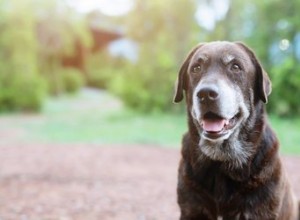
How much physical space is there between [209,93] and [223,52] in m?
0.40

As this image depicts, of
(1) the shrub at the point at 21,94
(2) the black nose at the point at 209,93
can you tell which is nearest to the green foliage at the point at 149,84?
(1) the shrub at the point at 21,94

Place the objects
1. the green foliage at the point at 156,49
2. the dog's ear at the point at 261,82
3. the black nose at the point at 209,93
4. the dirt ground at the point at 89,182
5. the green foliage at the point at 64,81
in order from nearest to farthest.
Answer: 1. the black nose at the point at 209,93
2. the dog's ear at the point at 261,82
3. the dirt ground at the point at 89,182
4. the green foliage at the point at 156,49
5. the green foliage at the point at 64,81

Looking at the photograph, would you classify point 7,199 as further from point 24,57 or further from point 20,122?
point 24,57

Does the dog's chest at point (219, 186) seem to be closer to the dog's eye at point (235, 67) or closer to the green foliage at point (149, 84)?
the dog's eye at point (235, 67)

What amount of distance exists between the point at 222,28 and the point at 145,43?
3172 mm

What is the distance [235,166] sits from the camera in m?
3.63

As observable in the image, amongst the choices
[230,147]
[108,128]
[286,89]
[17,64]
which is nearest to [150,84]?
[108,128]

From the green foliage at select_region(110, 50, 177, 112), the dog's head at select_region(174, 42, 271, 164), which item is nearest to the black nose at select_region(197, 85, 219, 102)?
the dog's head at select_region(174, 42, 271, 164)

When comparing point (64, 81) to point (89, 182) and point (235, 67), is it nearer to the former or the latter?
point (89, 182)

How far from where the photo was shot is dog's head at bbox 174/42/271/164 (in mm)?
3346

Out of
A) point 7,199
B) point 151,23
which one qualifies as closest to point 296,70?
point 151,23

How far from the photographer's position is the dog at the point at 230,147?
11.3 ft

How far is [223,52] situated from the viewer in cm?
354

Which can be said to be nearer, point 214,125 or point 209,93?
point 209,93
